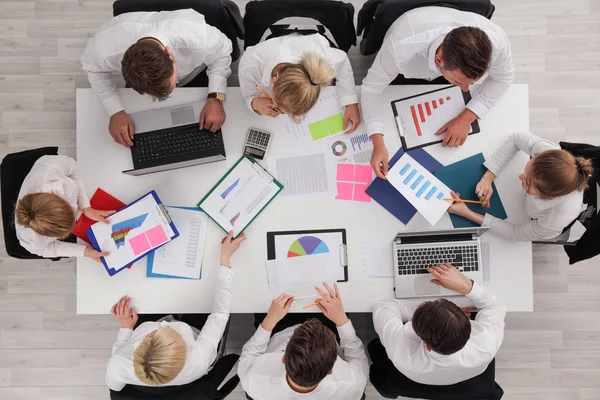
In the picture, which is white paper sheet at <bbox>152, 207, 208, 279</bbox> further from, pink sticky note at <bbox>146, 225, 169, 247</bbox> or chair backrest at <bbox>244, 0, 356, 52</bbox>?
chair backrest at <bbox>244, 0, 356, 52</bbox>

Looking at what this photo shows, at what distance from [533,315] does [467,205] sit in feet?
3.69

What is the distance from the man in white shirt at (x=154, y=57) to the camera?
1642 mm

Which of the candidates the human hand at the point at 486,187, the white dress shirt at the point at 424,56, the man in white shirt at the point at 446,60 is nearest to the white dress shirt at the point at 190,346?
the man in white shirt at the point at 446,60

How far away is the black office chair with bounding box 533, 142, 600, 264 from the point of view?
76.5 inches

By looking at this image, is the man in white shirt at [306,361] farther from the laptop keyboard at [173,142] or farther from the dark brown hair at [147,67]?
the dark brown hair at [147,67]

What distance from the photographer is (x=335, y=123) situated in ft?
6.40

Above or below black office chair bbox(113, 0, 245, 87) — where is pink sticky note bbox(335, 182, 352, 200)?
below

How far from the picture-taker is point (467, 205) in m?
1.93

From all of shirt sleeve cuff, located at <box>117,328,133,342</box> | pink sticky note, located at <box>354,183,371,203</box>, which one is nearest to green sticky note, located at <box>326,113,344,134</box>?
pink sticky note, located at <box>354,183,371,203</box>

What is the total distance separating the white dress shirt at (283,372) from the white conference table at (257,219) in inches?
6.8

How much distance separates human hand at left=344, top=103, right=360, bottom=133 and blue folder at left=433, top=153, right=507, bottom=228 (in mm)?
401

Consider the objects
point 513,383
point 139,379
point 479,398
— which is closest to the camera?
point 139,379

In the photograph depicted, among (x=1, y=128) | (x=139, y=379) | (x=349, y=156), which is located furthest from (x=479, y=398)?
(x=1, y=128)

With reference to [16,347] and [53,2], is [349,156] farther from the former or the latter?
[16,347]
